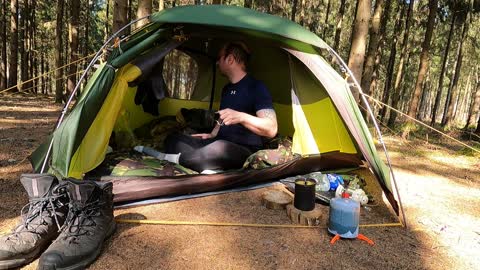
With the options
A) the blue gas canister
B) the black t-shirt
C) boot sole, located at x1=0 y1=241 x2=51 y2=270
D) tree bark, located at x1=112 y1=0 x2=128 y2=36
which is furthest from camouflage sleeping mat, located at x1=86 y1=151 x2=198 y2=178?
tree bark, located at x1=112 y1=0 x2=128 y2=36

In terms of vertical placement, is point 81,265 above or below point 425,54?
below

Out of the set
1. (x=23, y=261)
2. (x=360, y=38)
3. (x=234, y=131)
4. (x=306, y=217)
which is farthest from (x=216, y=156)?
(x=360, y=38)

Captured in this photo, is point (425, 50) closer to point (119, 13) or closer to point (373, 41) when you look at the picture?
point (373, 41)

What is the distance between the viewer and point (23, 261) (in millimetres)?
2016

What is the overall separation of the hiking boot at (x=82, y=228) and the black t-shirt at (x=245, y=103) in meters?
1.49

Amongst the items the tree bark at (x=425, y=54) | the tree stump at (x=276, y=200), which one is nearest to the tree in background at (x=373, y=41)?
the tree bark at (x=425, y=54)

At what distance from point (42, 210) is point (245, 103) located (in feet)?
6.71

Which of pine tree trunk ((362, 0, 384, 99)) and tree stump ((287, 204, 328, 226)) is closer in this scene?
tree stump ((287, 204, 328, 226))

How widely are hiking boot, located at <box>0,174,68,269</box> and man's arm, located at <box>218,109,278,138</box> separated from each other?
4.59 ft

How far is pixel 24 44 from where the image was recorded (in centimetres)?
1697

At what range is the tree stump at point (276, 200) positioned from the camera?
10.1 feet

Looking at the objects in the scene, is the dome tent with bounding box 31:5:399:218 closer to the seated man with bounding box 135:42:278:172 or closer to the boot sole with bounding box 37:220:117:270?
the seated man with bounding box 135:42:278:172

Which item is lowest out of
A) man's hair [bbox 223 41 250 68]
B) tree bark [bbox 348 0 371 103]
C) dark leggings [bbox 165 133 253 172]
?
dark leggings [bbox 165 133 253 172]

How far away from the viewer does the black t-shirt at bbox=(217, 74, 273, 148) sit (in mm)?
3584
